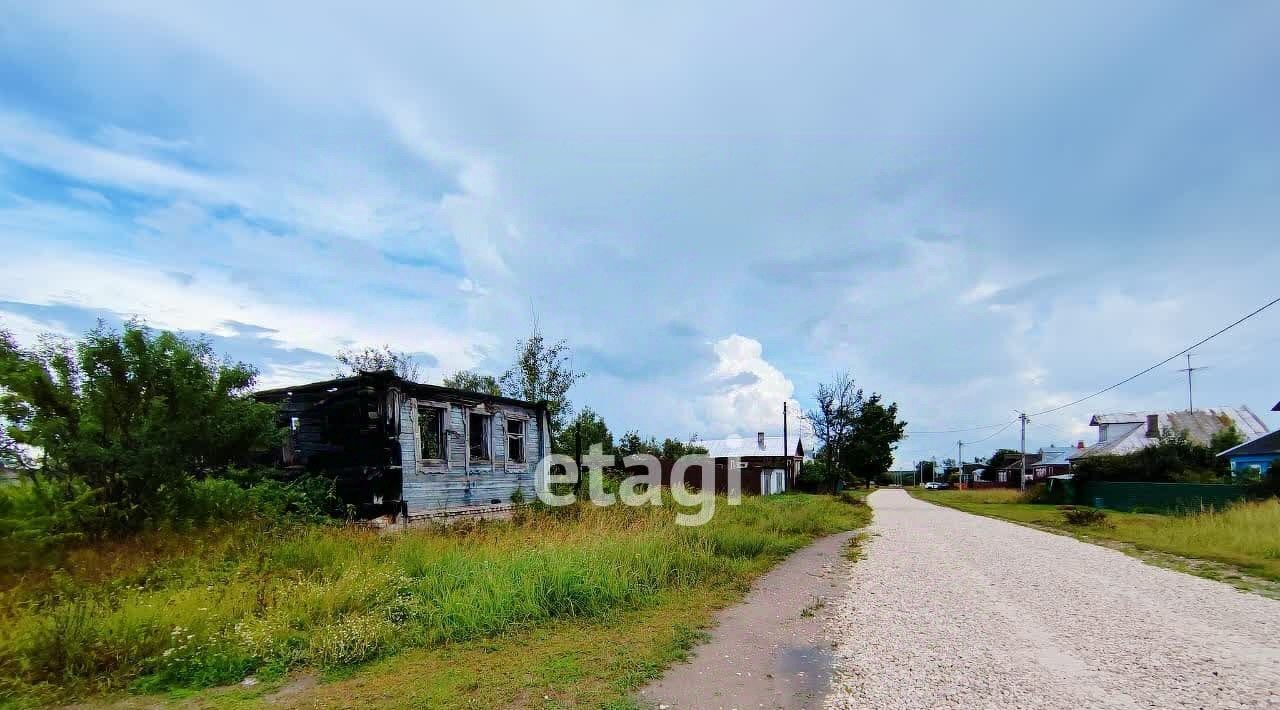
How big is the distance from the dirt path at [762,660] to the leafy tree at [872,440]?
5392 centimetres

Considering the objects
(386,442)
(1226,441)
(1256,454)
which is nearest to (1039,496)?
(1256,454)

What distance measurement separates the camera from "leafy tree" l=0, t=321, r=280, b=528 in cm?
775

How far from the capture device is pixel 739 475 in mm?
32062

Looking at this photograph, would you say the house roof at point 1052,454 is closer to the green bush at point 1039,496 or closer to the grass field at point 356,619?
the green bush at point 1039,496

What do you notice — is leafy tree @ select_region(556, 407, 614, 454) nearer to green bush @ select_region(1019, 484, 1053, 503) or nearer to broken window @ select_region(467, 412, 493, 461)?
broken window @ select_region(467, 412, 493, 461)

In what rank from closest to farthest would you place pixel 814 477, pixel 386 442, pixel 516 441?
pixel 386 442, pixel 516 441, pixel 814 477

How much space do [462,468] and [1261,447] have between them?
118 feet

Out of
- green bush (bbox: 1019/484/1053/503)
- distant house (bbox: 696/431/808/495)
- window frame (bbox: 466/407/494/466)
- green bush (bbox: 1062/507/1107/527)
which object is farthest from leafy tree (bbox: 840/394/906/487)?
window frame (bbox: 466/407/494/466)

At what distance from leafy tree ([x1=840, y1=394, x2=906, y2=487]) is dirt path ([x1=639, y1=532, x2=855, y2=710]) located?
53924 mm

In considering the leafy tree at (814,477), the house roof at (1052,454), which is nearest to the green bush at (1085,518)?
the leafy tree at (814,477)

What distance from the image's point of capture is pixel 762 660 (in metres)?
5.59

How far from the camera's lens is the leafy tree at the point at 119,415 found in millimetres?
7754

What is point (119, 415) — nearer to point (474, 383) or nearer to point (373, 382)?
point (373, 382)

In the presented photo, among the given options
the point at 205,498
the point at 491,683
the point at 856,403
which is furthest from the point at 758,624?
the point at 856,403
